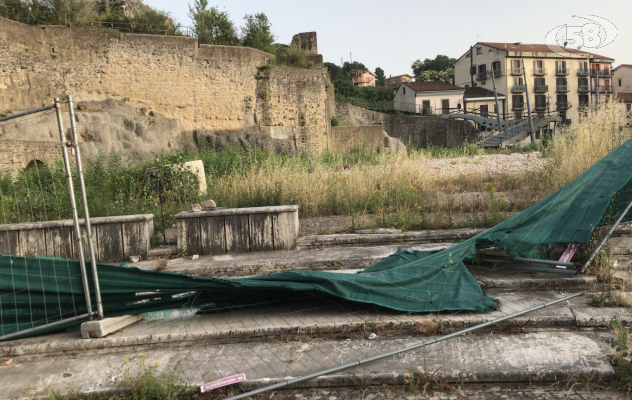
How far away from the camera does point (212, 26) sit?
2486 cm

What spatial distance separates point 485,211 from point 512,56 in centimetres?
4819

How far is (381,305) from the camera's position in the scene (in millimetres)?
4258

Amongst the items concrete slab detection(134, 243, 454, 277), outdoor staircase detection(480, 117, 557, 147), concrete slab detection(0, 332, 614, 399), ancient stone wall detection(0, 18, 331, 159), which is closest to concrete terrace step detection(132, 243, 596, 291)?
concrete slab detection(134, 243, 454, 277)

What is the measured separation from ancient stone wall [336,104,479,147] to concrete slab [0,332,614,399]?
3308 centimetres

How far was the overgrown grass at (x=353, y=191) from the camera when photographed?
26.1 ft

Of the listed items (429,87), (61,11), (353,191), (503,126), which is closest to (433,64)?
(429,87)

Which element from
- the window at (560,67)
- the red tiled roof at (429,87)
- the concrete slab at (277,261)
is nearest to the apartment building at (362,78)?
the red tiled roof at (429,87)

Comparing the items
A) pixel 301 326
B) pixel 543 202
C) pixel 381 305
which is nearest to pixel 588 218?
pixel 543 202

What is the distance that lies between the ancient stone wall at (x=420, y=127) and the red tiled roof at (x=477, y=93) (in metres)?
14.2

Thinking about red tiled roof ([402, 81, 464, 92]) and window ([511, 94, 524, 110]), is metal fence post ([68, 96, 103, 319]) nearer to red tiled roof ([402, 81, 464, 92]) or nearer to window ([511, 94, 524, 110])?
red tiled roof ([402, 81, 464, 92])

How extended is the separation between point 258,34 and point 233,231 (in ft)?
69.8

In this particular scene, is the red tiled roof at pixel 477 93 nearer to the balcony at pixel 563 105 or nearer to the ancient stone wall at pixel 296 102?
the balcony at pixel 563 105

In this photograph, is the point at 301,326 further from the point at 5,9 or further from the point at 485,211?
the point at 5,9

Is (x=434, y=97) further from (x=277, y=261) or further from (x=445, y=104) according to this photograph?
(x=277, y=261)
